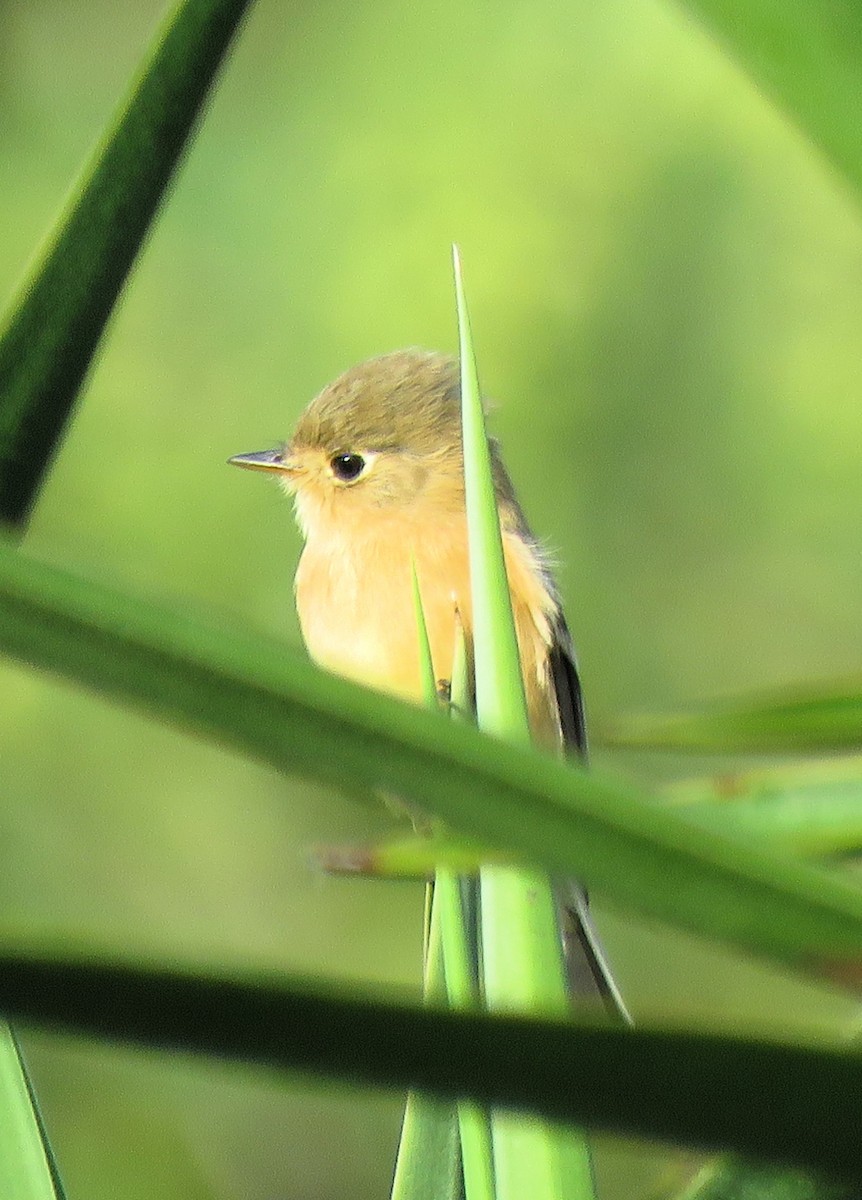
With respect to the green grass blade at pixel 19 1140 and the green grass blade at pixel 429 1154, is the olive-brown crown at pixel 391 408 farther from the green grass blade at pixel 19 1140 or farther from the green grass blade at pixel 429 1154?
the green grass blade at pixel 19 1140

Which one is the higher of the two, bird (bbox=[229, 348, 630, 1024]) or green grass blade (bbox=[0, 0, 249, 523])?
bird (bbox=[229, 348, 630, 1024])

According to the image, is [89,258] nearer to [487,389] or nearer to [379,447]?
[379,447]

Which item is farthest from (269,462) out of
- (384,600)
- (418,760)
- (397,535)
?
(418,760)

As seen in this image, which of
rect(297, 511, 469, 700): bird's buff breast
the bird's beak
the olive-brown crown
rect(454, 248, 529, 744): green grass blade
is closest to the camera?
rect(454, 248, 529, 744): green grass blade

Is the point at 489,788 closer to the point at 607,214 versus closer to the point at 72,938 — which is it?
the point at 72,938

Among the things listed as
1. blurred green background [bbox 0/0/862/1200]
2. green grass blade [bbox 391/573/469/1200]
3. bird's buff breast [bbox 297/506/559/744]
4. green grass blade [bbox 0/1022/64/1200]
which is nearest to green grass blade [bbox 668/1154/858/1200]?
green grass blade [bbox 391/573/469/1200]

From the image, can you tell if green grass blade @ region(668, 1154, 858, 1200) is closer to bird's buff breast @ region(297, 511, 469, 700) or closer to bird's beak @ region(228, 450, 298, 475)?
bird's buff breast @ region(297, 511, 469, 700)

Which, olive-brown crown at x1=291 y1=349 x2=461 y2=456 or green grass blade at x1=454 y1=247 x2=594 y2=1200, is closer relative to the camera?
green grass blade at x1=454 y1=247 x2=594 y2=1200
